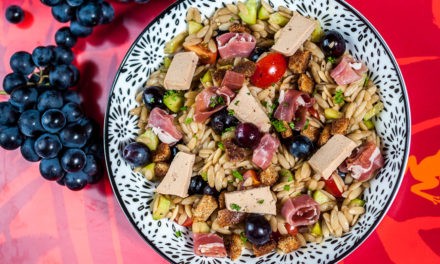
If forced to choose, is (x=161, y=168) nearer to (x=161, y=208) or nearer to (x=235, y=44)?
(x=161, y=208)

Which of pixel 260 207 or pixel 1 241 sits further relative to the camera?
pixel 1 241

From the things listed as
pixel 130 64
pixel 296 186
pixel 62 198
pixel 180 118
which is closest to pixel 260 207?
pixel 296 186

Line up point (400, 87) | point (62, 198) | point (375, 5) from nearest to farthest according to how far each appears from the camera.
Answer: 1. point (400, 87)
2. point (375, 5)
3. point (62, 198)

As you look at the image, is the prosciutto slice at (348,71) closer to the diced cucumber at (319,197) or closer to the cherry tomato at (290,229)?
the diced cucumber at (319,197)

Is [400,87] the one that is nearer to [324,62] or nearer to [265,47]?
[324,62]

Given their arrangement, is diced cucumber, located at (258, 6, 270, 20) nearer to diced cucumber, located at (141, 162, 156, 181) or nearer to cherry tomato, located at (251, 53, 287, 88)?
cherry tomato, located at (251, 53, 287, 88)

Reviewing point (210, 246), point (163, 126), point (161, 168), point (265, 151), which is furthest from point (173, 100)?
point (210, 246)
